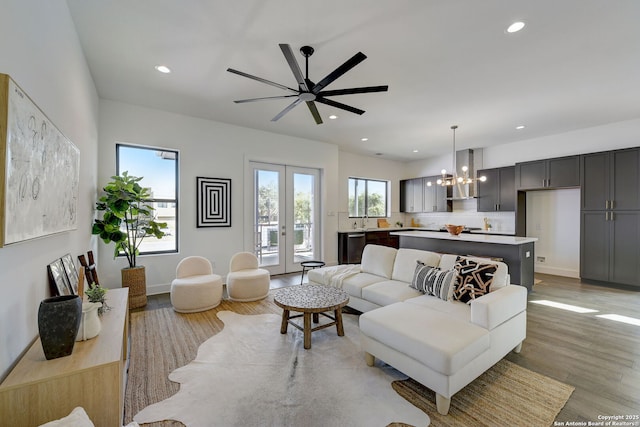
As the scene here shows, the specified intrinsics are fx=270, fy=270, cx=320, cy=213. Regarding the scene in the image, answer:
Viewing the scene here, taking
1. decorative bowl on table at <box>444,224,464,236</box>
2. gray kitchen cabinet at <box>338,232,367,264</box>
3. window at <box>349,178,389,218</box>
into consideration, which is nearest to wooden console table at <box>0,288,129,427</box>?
decorative bowl on table at <box>444,224,464,236</box>

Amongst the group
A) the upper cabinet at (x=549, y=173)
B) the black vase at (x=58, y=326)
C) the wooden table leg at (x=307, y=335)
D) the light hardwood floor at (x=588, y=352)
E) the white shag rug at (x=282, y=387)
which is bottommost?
the light hardwood floor at (x=588, y=352)

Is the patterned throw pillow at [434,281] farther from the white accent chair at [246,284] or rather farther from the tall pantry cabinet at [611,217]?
the tall pantry cabinet at [611,217]

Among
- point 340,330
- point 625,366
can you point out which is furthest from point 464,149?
point 340,330

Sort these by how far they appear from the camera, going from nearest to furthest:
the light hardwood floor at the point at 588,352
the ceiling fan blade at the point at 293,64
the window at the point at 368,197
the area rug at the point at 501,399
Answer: the area rug at the point at 501,399, the light hardwood floor at the point at 588,352, the ceiling fan blade at the point at 293,64, the window at the point at 368,197

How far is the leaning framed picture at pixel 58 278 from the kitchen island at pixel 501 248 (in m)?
4.97

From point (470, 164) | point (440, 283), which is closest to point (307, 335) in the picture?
point (440, 283)

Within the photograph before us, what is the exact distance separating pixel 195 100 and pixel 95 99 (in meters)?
1.26

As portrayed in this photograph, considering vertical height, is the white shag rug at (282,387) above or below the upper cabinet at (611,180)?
below

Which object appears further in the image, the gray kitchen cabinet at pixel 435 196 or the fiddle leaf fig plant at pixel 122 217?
the gray kitchen cabinet at pixel 435 196

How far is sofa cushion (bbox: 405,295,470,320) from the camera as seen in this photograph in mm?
2383

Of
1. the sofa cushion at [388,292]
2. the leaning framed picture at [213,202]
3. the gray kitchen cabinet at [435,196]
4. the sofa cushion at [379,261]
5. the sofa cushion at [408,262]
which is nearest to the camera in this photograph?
the sofa cushion at [388,292]

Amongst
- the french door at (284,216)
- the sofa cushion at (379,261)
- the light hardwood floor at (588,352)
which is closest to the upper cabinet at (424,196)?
the french door at (284,216)

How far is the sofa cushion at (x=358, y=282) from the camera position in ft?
11.1

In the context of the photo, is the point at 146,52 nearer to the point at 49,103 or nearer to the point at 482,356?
the point at 49,103
